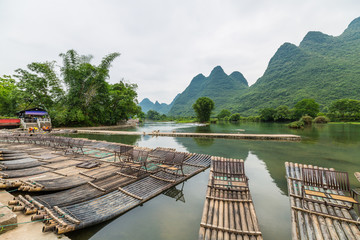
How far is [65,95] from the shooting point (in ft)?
138

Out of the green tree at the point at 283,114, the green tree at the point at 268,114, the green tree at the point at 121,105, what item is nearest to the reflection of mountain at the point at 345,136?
the green tree at the point at 283,114

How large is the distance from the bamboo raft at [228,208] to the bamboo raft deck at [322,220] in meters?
1.04

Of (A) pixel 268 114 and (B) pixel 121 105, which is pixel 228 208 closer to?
(B) pixel 121 105

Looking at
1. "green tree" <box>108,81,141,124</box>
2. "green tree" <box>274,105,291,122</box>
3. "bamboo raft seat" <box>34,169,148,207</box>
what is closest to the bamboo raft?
"bamboo raft seat" <box>34,169,148,207</box>

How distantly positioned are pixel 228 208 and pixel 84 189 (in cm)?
503

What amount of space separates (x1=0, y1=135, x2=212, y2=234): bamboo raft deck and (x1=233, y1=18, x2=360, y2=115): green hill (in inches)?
3862

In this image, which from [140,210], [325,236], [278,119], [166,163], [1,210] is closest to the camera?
[325,236]

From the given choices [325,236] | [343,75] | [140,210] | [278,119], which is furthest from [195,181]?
[343,75]

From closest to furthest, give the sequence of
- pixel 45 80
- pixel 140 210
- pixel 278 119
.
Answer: pixel 140 210 → pixel 45 80 → pixel 278 119

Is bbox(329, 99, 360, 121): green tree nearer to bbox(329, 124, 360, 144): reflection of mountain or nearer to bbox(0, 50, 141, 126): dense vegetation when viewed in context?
bbox(329, 124, 360, 144): reflection of mountain

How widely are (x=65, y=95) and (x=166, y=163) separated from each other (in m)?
45.6

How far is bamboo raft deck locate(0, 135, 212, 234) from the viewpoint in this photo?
14.0 ft

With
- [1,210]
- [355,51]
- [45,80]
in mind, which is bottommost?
[1,210]

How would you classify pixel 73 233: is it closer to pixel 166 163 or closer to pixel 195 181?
pixel 166 163
